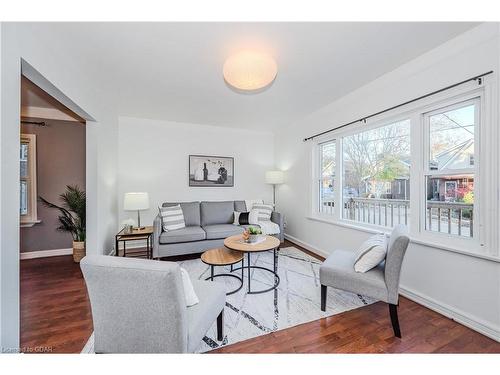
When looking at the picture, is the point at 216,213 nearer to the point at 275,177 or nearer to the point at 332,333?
the point at 275,177

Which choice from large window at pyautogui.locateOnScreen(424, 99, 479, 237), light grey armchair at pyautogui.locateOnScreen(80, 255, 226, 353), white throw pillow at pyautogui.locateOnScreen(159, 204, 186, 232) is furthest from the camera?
white throw pillow at pyautogui.locateOnScreen(159, 204, 186, 232)

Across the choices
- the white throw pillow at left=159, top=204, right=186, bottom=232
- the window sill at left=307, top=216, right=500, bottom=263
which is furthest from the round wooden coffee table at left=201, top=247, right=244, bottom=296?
the window sill at left=307, top=216, right=500, bottom=263

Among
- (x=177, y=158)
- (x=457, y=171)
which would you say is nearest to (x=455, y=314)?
(x=457, y=171)

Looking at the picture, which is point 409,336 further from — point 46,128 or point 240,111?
point 46,128

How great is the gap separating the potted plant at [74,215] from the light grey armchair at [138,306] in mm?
2667

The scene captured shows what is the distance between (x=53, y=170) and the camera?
3477 mm

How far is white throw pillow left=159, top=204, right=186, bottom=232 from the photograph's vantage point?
346cm

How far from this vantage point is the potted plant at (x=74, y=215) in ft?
10.6

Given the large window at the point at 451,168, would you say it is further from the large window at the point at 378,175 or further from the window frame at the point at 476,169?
the large window at the point at 378,175

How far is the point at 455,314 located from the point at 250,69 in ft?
9.22

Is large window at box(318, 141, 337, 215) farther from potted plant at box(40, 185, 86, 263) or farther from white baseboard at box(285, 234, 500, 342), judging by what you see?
potted plant at box(40, 185, 86, 263)

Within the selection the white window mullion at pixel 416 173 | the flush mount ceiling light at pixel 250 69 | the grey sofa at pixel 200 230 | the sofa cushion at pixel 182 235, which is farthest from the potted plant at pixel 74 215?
the white window mullion at pixel 416 173

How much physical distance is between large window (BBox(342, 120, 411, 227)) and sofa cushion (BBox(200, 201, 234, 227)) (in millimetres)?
2113
